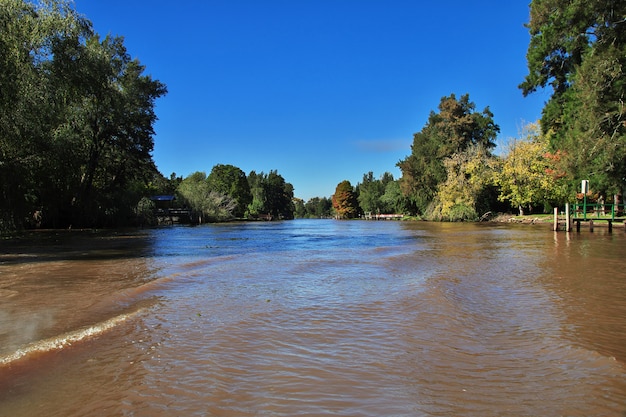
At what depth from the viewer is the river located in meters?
3.65

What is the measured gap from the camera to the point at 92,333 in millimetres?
5641

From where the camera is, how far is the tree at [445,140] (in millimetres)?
58553

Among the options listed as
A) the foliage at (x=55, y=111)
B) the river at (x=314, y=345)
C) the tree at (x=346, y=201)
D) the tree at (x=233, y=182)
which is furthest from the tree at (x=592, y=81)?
the tree at (x=346, y=201)

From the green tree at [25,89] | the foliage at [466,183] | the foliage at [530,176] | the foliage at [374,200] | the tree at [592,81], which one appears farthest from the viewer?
the foliage at [374,200]

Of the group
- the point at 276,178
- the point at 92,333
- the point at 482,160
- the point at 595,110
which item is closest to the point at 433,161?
the point at 482,160

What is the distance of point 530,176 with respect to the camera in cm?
4344

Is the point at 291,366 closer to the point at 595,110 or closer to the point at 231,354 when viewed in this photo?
the point at 231,354

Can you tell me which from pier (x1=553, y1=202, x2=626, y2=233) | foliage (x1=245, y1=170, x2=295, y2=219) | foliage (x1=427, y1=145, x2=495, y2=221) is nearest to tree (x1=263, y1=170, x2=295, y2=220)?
foliage (x1=245, y1=170, x2=295, y2=219)

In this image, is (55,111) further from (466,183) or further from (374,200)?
(374,200)

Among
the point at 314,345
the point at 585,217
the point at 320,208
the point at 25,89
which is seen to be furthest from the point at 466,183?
the point at 320,208

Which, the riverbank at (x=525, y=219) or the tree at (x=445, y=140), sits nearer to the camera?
the riverbank at (x=525, y=219)

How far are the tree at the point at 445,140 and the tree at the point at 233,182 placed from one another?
39.1 m

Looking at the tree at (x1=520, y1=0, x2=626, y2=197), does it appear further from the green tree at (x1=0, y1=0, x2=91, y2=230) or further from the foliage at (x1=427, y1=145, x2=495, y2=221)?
the green tree at (x1=0, y1=0, x2=91, y2=230)

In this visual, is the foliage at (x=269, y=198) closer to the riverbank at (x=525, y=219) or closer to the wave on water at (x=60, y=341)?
the riverbank at (x=525, y=219)
